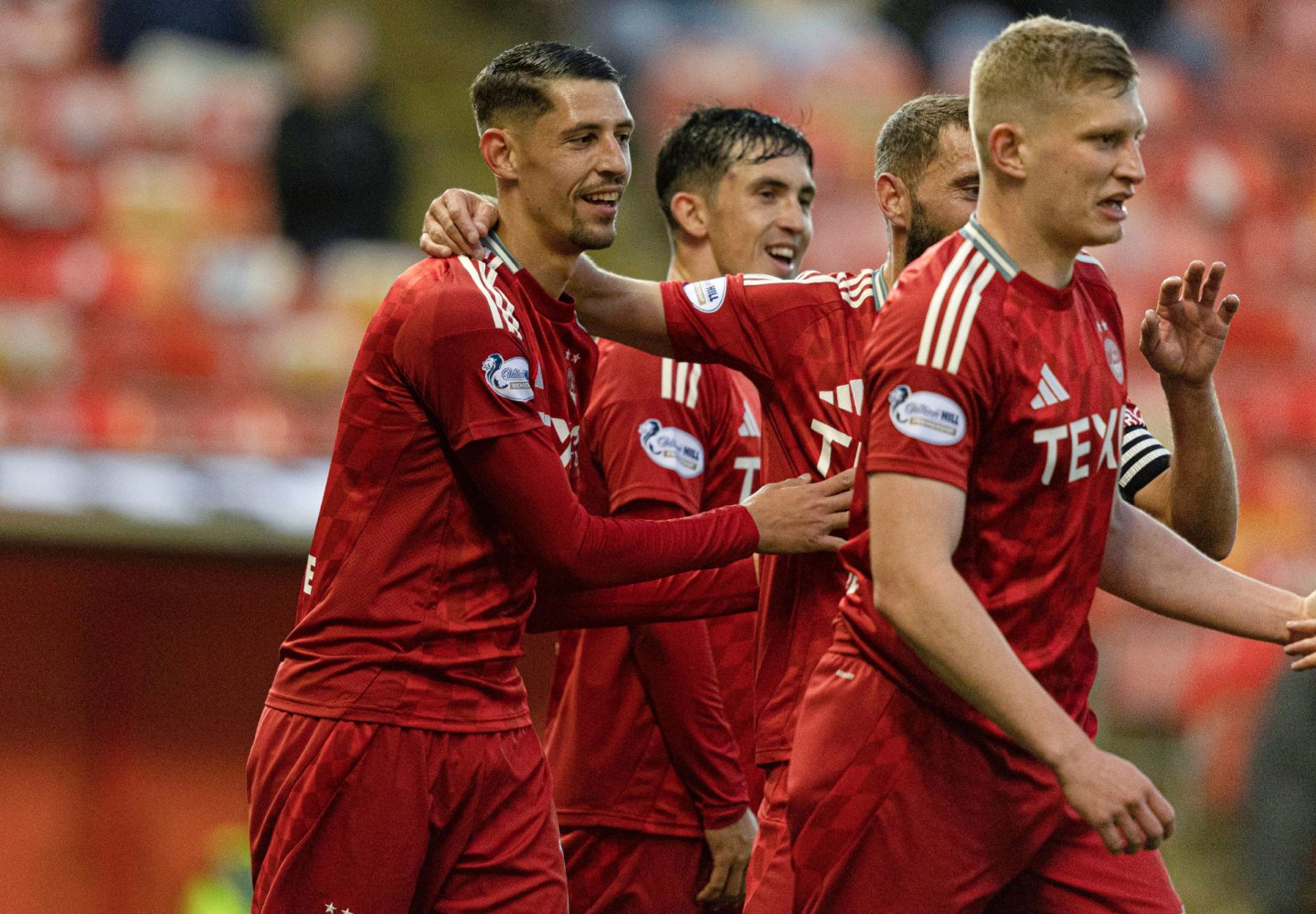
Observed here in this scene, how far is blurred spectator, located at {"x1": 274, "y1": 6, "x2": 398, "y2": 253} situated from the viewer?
855 centimetres

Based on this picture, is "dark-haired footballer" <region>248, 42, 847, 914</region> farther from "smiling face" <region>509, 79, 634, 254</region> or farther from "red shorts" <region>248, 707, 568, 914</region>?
"smiling face" <region>509, 79, 634, 254</region>

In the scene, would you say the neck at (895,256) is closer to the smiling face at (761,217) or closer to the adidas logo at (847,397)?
the adidas logo at (847,397)

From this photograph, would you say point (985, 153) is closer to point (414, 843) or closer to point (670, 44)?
point (414, 843)

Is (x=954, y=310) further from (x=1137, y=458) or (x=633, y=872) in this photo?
(x=633, y=872)

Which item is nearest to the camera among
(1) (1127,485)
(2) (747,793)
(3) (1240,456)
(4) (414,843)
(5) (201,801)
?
(4) (414,843)

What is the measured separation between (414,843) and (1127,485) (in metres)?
1.60

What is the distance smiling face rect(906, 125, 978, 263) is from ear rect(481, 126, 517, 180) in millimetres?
808

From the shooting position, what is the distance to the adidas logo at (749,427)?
3992 mm

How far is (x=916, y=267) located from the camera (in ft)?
9.11

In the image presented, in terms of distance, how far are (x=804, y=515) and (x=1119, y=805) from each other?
2.87 feet

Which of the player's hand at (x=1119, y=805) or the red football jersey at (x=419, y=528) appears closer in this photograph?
the player's hand at (x=1119, y=805)

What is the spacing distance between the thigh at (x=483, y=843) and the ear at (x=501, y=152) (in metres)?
1.08

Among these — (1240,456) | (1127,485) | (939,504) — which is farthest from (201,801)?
(1240,456)

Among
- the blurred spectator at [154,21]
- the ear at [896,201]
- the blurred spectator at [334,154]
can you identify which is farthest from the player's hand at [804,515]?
the blurred spectator at [154,21]
